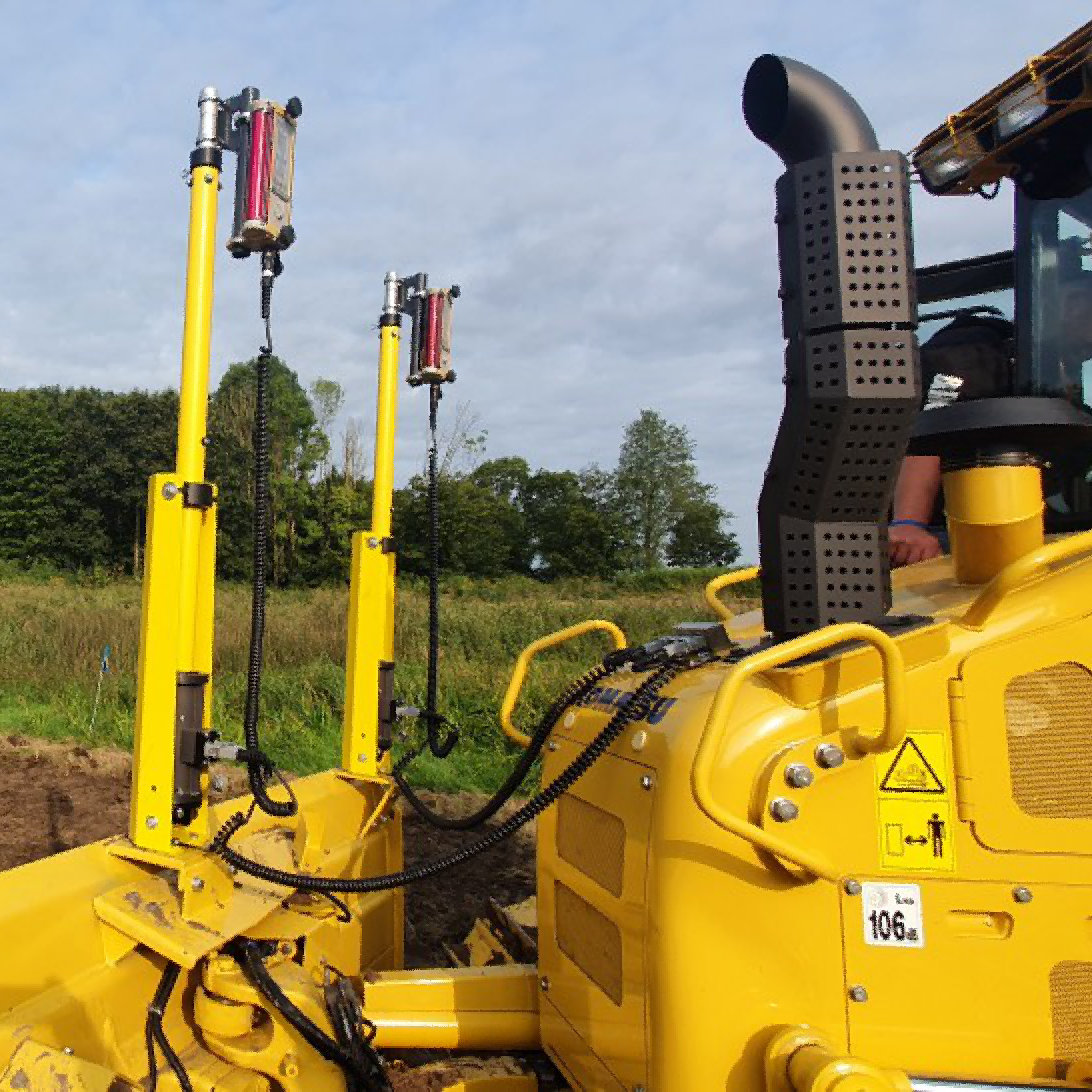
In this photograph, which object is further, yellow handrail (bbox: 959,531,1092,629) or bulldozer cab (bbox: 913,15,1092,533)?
bulldozer cab (bbox: 913,15,1092,533)

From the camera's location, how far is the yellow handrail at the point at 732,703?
5.82 ft

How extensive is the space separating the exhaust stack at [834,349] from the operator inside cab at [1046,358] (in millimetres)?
802

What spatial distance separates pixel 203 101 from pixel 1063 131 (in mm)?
2471

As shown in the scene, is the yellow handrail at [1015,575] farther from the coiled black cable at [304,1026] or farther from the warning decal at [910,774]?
the coiled black cable at [304,1026]

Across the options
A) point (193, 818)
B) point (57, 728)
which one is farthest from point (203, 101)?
point (57, 728)

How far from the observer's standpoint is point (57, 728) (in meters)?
10.2

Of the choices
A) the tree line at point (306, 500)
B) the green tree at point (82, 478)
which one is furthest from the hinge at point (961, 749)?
the green tree at point (82, 478)

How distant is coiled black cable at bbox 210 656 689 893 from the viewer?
2.29 m

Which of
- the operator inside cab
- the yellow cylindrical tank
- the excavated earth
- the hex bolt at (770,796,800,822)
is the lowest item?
the excavated earth

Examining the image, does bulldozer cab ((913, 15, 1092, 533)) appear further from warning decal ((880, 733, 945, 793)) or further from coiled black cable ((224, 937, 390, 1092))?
coiled black cable ((224, 937, 390, 1092))

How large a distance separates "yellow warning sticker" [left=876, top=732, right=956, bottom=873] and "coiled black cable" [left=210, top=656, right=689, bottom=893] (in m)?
0.56

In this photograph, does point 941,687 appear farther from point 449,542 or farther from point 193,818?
point 449,542

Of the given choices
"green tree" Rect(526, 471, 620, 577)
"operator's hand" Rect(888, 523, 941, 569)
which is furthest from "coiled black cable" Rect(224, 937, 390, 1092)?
"green tree" Rect(526, 471, 620, 577)

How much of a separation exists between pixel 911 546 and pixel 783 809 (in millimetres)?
1636
